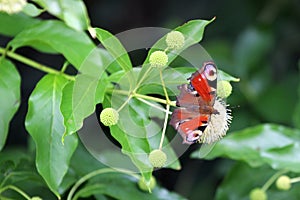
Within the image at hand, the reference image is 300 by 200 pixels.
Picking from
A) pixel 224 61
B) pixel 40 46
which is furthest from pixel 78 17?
pixel 224 61

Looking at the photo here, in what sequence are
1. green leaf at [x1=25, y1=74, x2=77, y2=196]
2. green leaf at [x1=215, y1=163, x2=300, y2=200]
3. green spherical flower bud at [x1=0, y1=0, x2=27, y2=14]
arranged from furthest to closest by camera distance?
1. green leaf at [x1=215, y1=163, x2=300, y2=200]
2. green leaf at [x1=25, y1=74, x2=77, y2=196]
3. green spherical flower bud at [x1=0, y1=0, x2=27, y2=14]

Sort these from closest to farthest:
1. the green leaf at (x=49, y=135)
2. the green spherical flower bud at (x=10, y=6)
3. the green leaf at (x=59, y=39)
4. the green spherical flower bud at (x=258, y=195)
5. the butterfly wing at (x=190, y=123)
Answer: the green spherical flower bud at (x=10, y=6), the butterfly wing at (x=190, y=123), the green leaf at (x=49, y=135), the green leaf at (x=59, y=39), the green spherical flower bud at (x=258, y=195)

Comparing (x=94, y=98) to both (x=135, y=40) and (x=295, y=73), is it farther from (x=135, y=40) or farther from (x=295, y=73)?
(x=295, y=73)

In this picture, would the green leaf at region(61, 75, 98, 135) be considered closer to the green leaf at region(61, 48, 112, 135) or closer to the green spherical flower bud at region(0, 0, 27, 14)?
the green leaf at region(61, 48, 112, 135)

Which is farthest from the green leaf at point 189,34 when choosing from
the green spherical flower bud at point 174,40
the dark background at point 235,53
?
the dark background at point 235,53

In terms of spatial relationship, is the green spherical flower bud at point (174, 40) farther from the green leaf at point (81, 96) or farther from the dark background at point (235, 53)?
the dark background at point (235, 53)

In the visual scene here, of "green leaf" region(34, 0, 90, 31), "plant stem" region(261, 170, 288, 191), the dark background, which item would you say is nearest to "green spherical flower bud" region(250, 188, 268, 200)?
"plant stem" region(261, 170, 288, 191)
